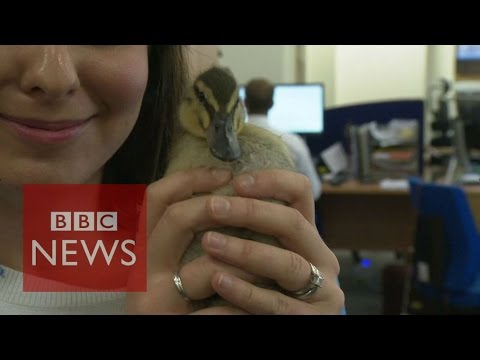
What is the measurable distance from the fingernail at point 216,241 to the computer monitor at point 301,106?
1867 mm

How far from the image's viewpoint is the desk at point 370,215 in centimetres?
202

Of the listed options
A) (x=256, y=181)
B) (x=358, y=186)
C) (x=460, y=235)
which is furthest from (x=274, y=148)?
(x=358, y=186)

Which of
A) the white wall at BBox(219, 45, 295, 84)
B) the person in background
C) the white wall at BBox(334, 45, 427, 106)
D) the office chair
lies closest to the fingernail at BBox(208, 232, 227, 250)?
the person in background

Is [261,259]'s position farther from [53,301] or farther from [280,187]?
[53,301]

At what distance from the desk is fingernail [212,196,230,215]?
64.4 inches

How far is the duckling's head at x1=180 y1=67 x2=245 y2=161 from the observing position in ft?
1.33

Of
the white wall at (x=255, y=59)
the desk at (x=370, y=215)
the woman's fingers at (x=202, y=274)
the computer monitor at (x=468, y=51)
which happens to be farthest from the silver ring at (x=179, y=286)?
the desk at (x=370, y=215)

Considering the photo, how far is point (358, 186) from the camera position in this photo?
80.0 inches

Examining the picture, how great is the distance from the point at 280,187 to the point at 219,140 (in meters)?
0.06

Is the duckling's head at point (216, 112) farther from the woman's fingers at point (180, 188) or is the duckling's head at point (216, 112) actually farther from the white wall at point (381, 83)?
the white wall at point (381, 83)

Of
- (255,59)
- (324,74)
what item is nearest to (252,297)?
(255,59)

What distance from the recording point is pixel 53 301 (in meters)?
0.50

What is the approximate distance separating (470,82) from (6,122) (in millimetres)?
3689
